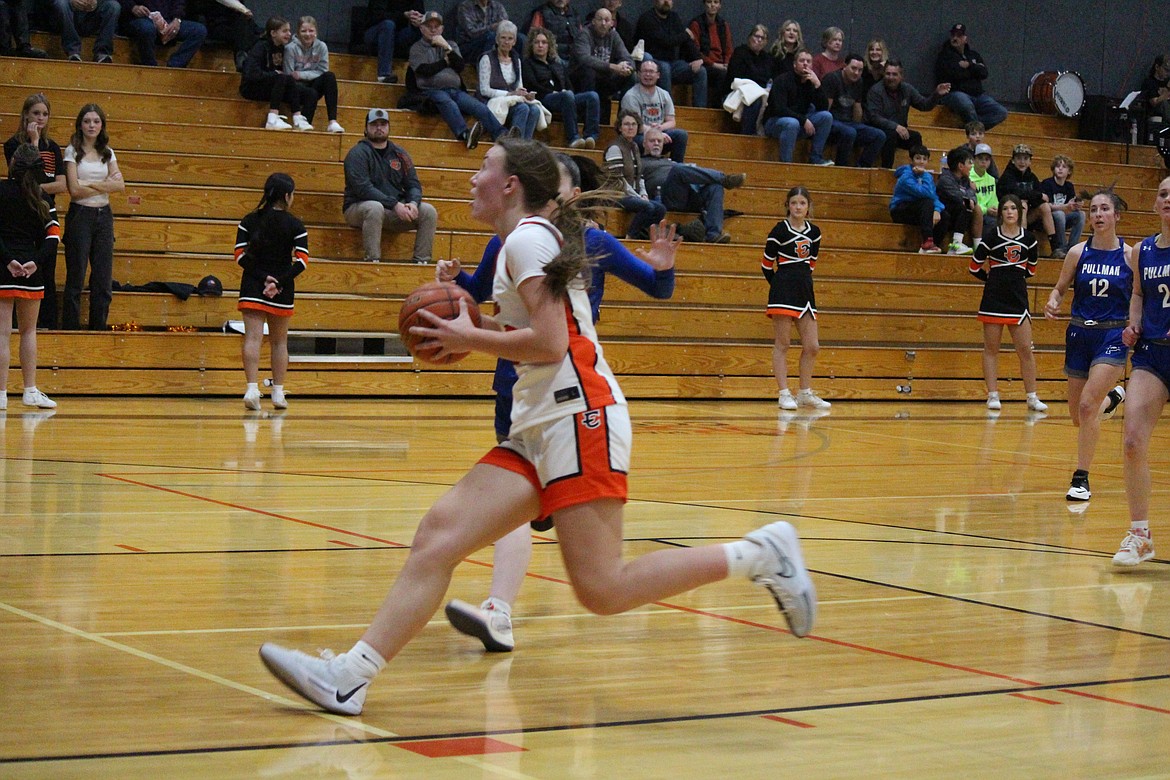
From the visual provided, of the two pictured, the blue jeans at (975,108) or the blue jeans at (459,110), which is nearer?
the blue jeans at (459,110)

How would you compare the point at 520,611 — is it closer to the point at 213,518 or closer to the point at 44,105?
the point at 213,518

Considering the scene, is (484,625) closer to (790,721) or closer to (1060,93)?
(790,721)

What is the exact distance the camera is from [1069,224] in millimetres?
16828

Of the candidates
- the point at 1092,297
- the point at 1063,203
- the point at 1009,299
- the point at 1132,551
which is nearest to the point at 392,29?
the point at 1009,299

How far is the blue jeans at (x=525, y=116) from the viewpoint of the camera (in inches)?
Result: 566

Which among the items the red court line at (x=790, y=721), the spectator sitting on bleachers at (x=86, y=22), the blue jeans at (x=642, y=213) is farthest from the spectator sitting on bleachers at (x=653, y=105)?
the red court line at (x=790, y=721)

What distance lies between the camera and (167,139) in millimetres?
13180

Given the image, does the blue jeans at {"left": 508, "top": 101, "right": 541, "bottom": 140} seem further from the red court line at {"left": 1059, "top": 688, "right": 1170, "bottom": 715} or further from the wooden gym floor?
the red court line at {"left": 1059, "top": 688, "right": 1170, "bottom": 715}

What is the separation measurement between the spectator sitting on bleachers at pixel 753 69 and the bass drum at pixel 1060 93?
190 inches

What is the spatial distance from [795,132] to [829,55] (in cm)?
164

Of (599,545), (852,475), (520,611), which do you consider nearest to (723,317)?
(852,475)

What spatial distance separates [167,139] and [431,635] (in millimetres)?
10091

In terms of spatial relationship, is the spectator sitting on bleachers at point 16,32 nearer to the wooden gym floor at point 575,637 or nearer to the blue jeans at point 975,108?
the wooden gym floor at point 575,637

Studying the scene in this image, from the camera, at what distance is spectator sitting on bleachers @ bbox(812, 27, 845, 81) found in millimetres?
17000
